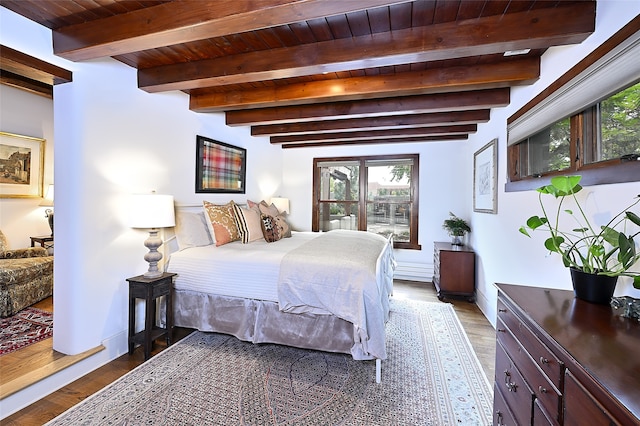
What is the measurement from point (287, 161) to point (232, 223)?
2.63 metres

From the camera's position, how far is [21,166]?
363 cm

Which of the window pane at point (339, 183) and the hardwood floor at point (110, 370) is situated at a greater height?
the window pane at point (339, 183)

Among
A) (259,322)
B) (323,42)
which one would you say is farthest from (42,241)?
(323,42)

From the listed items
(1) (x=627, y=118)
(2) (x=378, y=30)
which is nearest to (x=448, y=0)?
(2) (x=378, y=30)

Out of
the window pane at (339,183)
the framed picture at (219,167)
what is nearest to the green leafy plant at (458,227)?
the window pane at (339,183)

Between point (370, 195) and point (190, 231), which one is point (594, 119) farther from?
point (370, 195)

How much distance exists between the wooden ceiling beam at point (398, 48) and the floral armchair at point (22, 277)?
7.66 ft

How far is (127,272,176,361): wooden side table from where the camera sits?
7.46 feet

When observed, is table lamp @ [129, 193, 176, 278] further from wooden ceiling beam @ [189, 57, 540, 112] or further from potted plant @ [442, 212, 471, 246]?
potted plant @ [442, 212, 471, 246]

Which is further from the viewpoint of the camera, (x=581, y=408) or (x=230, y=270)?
(x=230, y=270)

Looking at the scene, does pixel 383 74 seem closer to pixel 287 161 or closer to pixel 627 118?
pixel 627 118

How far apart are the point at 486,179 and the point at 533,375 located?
287cm

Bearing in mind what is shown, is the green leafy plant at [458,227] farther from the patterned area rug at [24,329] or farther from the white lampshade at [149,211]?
the patterned area rug at [24,329]

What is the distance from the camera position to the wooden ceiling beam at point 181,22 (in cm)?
146
